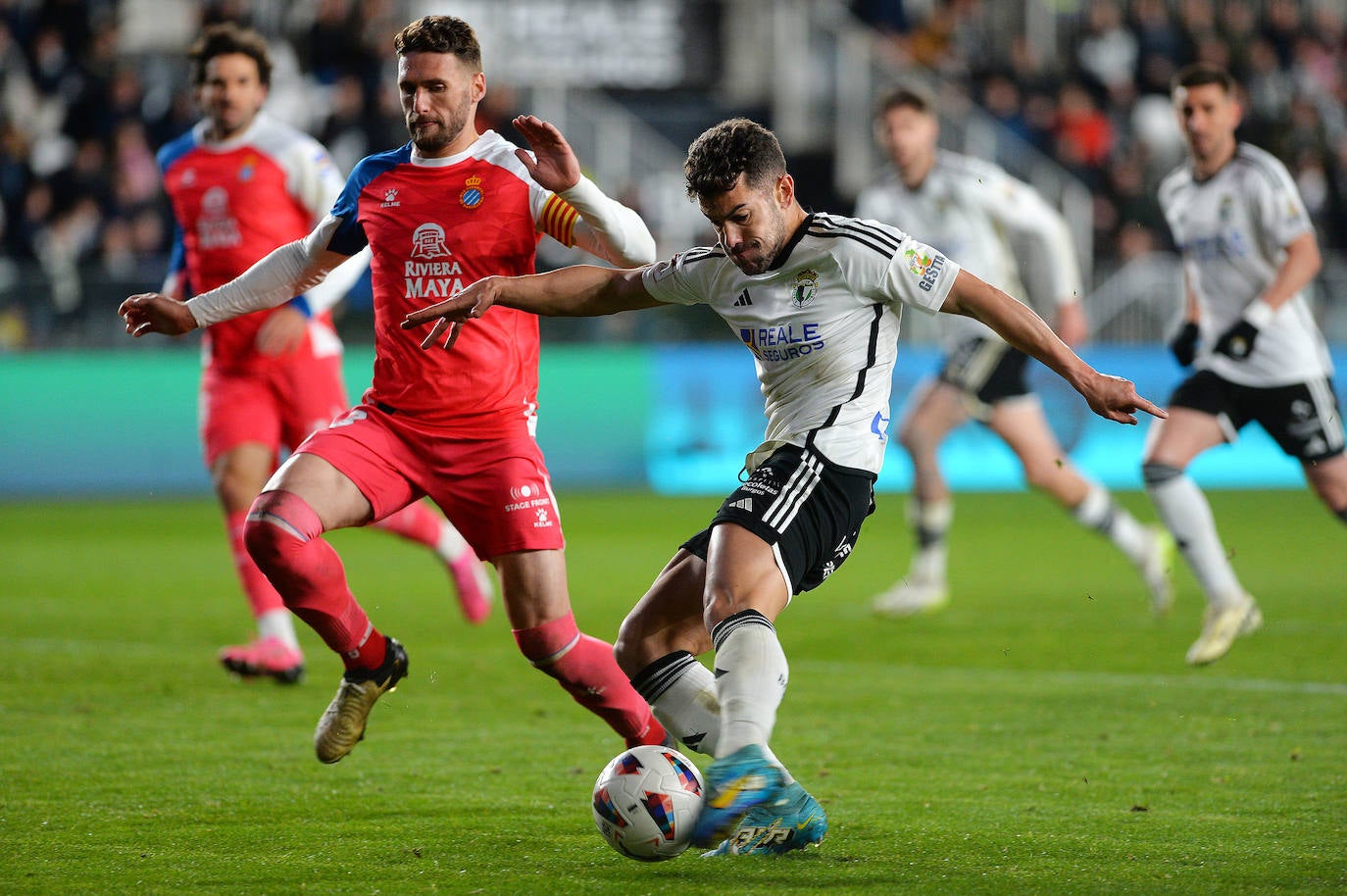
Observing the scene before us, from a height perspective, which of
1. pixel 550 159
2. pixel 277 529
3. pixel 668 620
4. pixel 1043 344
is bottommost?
pixel 668 620

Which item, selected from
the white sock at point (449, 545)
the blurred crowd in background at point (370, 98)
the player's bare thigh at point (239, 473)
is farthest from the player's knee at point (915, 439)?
the blurred crowd in background at point (370, 98)

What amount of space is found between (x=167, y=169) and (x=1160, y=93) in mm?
17575

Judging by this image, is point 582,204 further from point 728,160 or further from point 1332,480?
point 1332,480

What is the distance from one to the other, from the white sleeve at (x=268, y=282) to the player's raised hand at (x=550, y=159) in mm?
937

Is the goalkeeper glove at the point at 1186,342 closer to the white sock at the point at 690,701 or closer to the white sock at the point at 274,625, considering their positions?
the white sock at the point at 690,701

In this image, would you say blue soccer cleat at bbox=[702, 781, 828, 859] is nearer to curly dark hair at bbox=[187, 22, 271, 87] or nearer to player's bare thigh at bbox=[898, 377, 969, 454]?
curly dark hair at bbox=[187, 22, 271, 87]

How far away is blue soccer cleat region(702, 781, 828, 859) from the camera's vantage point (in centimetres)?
421

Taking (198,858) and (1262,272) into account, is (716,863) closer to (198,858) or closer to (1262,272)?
(198,858)

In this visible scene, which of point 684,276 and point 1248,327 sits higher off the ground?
point 684,276

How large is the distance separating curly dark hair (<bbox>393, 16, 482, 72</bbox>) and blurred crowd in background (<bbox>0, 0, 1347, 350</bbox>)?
11555mm

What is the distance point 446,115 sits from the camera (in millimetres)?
5355

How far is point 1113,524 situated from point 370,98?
11553mm

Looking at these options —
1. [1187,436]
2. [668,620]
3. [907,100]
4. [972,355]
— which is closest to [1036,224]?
[972,355]

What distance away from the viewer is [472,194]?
539 cm
